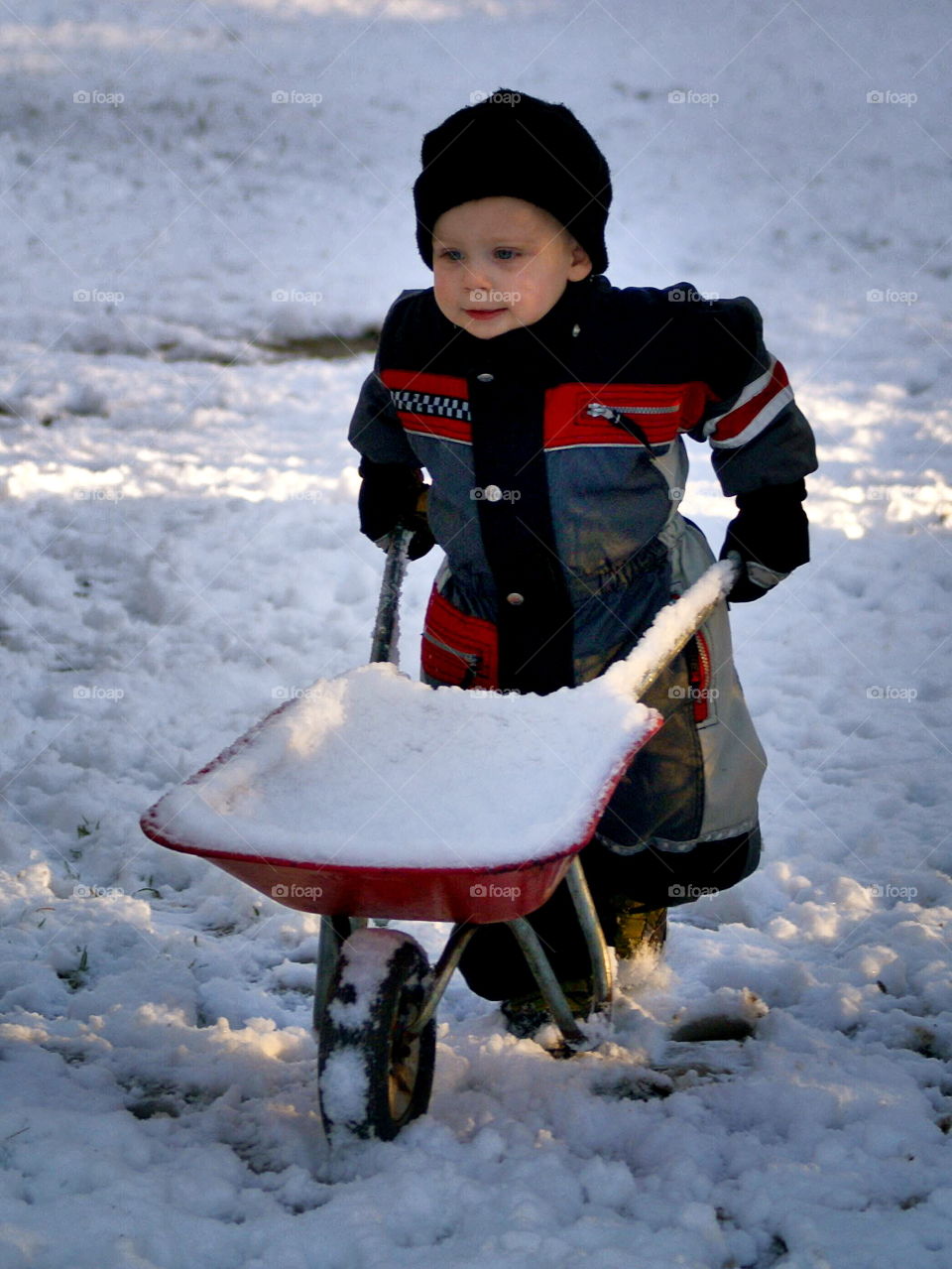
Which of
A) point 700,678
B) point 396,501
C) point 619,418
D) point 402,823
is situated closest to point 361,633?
point 396,501

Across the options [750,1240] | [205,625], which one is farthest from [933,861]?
[205,625]

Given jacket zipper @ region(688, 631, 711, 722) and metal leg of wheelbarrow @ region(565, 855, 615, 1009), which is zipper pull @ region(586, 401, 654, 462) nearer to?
jacket zipper @ region(688, 631, 711, 722)

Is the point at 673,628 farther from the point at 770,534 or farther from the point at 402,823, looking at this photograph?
the point at 402,823

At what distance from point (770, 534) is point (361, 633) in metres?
2.21

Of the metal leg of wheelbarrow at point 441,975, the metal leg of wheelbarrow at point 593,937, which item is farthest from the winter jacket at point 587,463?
the metal leg of wheelbarrow at point 441,975

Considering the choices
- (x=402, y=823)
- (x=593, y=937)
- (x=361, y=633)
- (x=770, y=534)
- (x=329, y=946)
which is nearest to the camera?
(x=402, y=823)

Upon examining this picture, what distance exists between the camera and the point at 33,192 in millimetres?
9531

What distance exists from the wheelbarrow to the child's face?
1.88ft

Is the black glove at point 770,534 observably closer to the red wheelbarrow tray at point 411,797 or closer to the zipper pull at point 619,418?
the zipper pull at point 619,418

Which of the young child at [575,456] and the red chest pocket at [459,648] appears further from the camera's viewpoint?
the red chest pocket at [459,648]

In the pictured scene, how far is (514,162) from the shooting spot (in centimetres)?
207

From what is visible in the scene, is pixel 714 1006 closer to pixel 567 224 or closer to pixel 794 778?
pixel 794 778

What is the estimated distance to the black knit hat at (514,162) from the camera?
207 cm

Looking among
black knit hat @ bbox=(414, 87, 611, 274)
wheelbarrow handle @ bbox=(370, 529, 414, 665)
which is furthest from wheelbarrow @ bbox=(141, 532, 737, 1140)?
black knit hat @ bbox=(414, 87, 611, 274)
